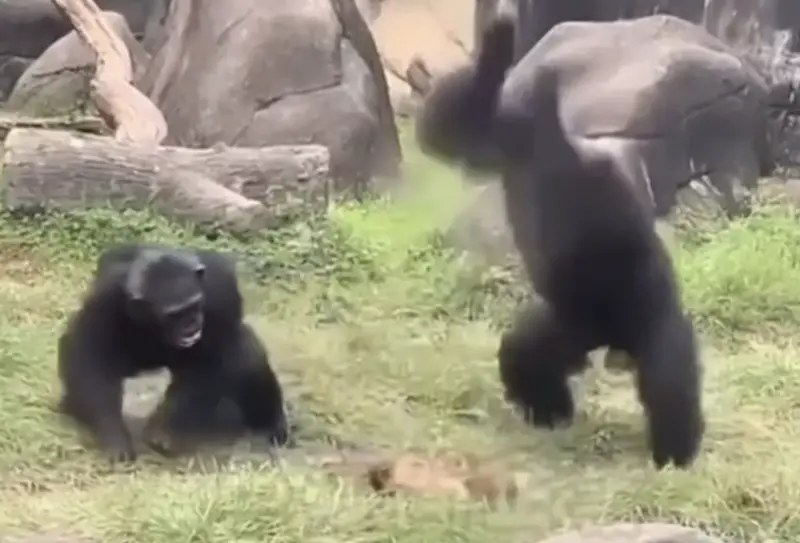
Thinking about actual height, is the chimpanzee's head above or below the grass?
above

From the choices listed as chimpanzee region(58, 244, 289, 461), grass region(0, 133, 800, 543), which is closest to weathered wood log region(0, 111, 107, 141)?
grass region(0, 133, 800, 543)

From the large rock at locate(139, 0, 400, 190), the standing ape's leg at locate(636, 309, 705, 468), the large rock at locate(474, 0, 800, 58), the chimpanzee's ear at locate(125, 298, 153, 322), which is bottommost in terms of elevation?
the standing ape's leg at locate(636, 309, 705, 468)

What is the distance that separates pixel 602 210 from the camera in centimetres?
188

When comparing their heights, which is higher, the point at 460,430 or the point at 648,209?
the point at 648,209

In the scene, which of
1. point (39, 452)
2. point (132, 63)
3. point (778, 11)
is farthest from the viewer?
point (132, 63)

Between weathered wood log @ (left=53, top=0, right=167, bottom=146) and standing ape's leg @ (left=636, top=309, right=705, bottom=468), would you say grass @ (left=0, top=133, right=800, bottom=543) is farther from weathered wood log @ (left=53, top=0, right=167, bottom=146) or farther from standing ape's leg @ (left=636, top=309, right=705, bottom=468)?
weathered wood log @ (left=53, top=0, right=167, bottom=146)

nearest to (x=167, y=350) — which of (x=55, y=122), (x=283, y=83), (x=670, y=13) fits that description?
(x=283, y=83)

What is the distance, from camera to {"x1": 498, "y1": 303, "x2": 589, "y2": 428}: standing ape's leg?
1930 mm

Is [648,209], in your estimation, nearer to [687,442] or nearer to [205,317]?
[687,442]

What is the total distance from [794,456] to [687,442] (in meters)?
0.14

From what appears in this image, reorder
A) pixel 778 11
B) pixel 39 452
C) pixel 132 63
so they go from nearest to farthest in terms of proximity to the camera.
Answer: pixel 39 452, pixel 778 11, pixel 132 63

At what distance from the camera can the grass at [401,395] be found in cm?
175

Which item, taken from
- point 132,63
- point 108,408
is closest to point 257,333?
point 108,408

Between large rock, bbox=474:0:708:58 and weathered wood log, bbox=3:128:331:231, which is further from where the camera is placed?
weathered wood log, bbox=3:128:331:231
